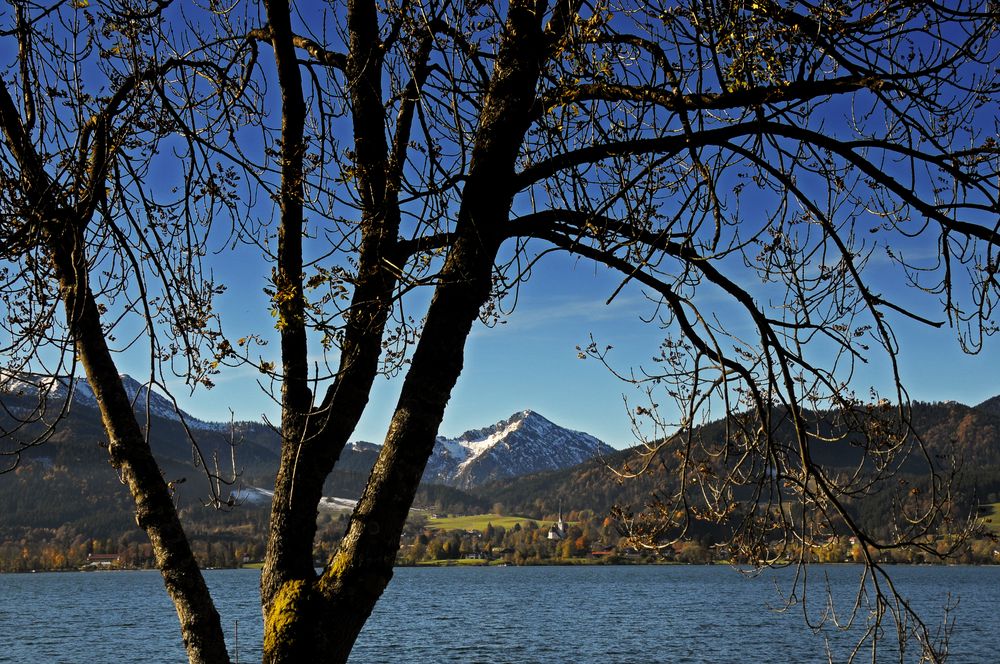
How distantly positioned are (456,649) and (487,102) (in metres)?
65.7

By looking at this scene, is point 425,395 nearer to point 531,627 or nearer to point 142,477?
point 142,477

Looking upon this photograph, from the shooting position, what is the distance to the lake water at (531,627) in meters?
62.6

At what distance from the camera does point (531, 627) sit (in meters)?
84.3

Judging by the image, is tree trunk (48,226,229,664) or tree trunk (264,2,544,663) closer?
tree trunk (264,2,544,663)

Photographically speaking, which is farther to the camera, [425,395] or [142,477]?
[142,477]

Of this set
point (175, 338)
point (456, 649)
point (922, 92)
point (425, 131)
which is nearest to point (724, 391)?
point (922, 92)

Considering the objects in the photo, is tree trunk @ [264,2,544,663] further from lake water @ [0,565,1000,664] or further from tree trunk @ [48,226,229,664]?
lake water @ [0,565,1000,664]

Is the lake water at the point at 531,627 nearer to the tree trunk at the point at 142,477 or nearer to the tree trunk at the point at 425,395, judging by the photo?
the tree trunk at the point at 142,477

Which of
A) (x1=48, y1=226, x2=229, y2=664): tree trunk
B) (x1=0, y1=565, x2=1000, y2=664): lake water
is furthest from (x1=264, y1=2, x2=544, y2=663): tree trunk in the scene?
(x1=0, y1=565, x2=1000, y2=664): lake water

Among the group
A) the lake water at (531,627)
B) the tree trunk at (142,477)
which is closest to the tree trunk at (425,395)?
the tree trunk at (142,477)

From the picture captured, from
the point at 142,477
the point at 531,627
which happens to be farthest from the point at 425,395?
the point at 531,627

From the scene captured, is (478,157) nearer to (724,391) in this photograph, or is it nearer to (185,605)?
(724,391)

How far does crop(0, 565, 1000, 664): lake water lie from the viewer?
62594 millimetres

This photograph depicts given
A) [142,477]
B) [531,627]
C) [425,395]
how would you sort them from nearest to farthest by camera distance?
[425,395]
[142,477]
[531,627]
